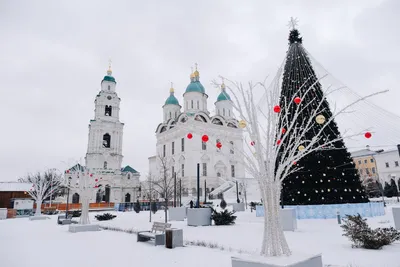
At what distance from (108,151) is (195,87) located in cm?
2291

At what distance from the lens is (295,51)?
17.2 metres

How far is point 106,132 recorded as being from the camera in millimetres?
50812

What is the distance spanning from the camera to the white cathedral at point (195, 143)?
48.4 metres

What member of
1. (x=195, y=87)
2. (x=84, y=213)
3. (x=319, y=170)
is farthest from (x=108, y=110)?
(x=319, y=170)

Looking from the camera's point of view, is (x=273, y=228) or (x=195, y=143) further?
(x=195, y=143)

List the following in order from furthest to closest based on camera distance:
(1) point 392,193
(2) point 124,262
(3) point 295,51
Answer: (1) point 392,193
(3) point 295,51
(2) point 124,262

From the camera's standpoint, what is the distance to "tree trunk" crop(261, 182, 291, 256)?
486 centimetres

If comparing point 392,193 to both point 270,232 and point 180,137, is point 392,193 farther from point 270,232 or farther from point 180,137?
point 270,232

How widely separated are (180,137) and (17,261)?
45.8 meters

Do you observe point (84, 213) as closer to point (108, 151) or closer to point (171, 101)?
point (108, 151)

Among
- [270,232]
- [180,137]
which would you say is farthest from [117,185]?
[270,232]

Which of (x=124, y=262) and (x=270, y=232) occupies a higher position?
(x=270, y=232)

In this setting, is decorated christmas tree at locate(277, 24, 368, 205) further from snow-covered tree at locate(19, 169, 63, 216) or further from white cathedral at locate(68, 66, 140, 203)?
white cathedral at locate(68, 66, 140, 203)

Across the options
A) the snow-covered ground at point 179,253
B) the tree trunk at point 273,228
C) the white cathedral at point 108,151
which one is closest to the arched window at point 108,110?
the white cathedral at point 108,151
